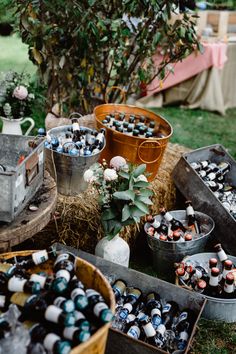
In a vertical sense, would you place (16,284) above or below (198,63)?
above

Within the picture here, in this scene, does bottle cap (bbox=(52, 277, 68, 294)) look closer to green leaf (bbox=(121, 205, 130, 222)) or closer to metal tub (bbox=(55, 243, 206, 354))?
metal tub (bbox=(55, 243, 206, 354))

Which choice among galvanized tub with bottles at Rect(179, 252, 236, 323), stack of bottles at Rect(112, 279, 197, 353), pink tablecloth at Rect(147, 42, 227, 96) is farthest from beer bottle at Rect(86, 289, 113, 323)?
pink tablecloth at Rect(147, 42, 227, 96)

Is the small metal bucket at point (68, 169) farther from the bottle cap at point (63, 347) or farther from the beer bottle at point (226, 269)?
the bottle cap at point (63, 347)

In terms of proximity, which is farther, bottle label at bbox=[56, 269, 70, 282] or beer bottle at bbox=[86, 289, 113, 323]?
bottle label at bbox=[56, 269, 70, 282]

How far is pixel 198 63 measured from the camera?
247 inches

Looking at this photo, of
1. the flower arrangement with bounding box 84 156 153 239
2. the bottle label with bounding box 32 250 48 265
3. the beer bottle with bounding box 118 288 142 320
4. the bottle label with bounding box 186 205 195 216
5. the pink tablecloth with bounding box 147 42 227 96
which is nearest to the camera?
the bottle label with bounding box 32 250 48 265

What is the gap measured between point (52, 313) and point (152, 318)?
1003mm

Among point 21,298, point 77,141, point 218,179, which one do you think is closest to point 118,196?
point 77,141

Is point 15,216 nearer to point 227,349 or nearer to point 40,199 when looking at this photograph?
point 40,199

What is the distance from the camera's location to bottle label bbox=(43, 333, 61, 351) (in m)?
1.81

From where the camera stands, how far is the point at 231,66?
661cm

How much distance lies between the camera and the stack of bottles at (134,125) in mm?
3631

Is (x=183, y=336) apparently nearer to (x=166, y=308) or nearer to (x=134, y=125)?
(x=166, y=308)

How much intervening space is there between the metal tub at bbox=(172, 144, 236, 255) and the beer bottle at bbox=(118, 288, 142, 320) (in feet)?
2.90
